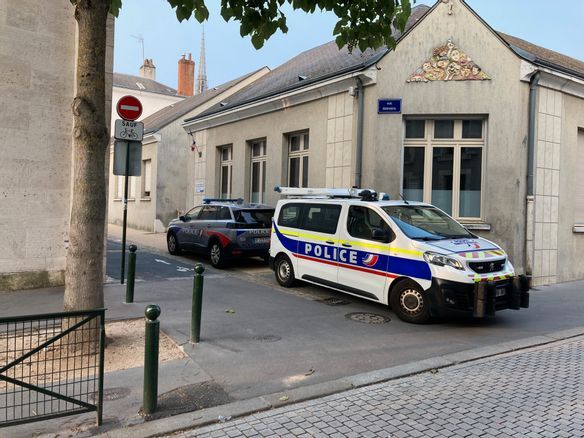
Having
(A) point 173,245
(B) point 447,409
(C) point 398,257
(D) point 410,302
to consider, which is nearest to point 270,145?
(A) point 173,245

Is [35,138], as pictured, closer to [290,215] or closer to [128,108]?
[128,108]

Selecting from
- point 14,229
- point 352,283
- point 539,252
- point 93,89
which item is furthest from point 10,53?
point 539,252

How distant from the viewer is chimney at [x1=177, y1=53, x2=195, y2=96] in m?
37.1

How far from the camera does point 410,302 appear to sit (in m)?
7.35

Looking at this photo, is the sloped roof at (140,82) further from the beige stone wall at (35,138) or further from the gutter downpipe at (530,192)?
the gutter downpipe at (530,192)

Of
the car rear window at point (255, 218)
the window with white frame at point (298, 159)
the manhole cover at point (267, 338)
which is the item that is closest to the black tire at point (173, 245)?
the car rear window at point (255, 218)

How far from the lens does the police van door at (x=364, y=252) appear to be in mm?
7695

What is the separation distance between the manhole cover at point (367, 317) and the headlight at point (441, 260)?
1.25 meters

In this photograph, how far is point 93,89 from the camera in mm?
5219

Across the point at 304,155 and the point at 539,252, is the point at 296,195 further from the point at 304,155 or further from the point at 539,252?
the point at 539,252

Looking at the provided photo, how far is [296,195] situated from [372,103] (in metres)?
3.12

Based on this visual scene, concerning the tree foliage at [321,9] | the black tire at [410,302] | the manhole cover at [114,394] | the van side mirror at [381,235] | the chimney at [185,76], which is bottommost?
the manhole cover at [114,394]

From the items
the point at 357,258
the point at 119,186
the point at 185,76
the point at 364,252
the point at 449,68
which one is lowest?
the point at 357,258

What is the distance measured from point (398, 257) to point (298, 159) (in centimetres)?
763
